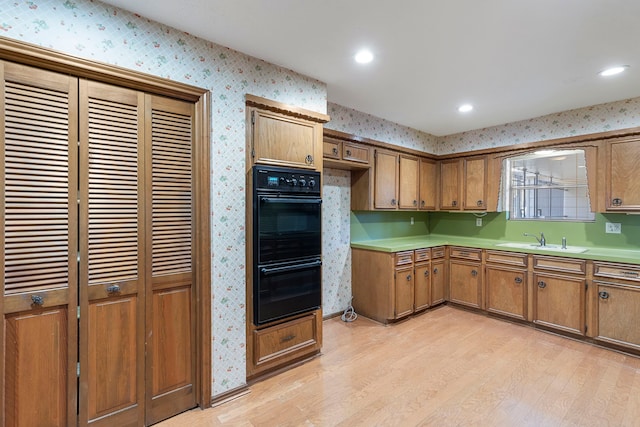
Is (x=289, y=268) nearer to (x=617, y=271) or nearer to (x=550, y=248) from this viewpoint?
(x=617, y=271)

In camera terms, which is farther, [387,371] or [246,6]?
[387,371]

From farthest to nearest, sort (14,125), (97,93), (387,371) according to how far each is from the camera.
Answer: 1. (387,371)
2. (97,93)
3. (14,125)

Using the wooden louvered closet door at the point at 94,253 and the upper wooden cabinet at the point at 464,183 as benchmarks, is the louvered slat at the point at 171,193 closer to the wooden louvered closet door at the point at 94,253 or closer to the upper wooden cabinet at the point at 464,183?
the wooden louvered closet door at the point at 94,253

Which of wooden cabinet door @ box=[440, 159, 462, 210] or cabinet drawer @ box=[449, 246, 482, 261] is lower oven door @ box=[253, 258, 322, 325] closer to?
cabinet drawer @ box=[449, 246, 482, 261]

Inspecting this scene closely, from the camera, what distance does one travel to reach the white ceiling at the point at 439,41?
5.89 ft

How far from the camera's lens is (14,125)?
5.06ft

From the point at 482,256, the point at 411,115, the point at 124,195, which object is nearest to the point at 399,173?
the point at 411,115

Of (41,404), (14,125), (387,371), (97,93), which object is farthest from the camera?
(387,371)

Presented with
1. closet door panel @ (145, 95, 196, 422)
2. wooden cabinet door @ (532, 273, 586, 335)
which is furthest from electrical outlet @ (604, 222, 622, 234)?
closet door panel @ (145, 95, 196, 422)

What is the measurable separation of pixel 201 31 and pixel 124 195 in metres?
1.15

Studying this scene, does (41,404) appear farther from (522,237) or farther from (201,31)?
(522,237)

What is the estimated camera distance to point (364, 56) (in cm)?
238

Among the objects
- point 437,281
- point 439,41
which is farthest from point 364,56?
point 437,281

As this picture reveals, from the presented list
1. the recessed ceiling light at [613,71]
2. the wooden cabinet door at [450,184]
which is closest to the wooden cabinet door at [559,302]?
the wooden cabinet door at [450,184]
